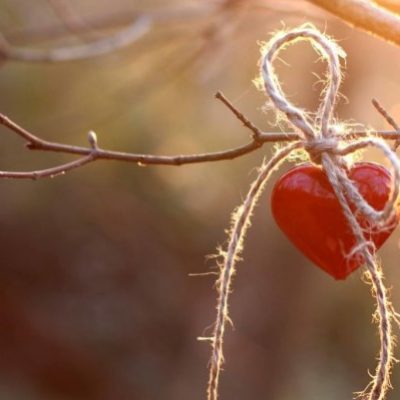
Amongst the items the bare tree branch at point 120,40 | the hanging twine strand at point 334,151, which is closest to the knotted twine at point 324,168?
the hanging twine strand at point 334,151

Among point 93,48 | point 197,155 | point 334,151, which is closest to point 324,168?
point 334,151

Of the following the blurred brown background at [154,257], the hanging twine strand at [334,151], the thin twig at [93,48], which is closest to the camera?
the hanging twine strand at [334,151]

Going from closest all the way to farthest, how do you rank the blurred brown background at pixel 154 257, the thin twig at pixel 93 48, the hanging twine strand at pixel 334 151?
the hanging twine strand at pixel 334 151, the thin twig at pixel 93 48, the blurred brown background at pixel 154 257

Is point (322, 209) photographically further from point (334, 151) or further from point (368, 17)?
point (368, 17)

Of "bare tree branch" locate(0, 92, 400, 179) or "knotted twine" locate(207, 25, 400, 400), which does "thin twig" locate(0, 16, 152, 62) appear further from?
"knotted twine" locate(207, 25, 400, 400)

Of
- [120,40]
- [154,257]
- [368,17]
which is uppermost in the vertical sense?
[154,257]

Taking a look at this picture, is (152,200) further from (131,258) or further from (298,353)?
(298,353)

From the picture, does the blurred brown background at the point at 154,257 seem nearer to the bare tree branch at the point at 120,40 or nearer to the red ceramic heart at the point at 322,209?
the bare tree branch at the point at 120,40

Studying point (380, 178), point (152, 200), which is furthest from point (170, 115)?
point (380, 178)
